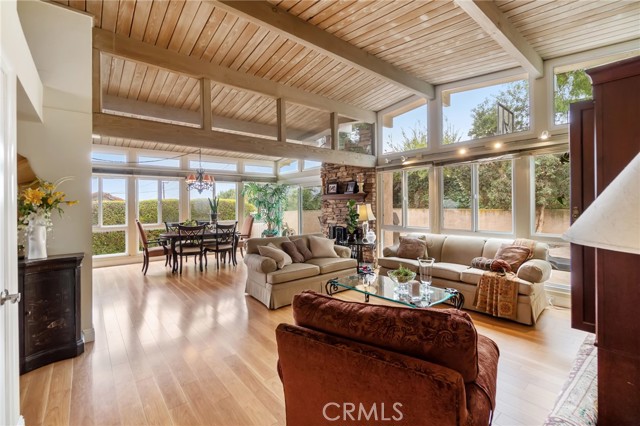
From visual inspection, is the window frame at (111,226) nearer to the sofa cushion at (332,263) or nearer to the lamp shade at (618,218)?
the sofa cushion at (332,263)

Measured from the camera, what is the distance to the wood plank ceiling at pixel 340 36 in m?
2.80

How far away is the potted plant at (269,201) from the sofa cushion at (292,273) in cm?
452

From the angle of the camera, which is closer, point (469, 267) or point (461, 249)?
point (469, 267)

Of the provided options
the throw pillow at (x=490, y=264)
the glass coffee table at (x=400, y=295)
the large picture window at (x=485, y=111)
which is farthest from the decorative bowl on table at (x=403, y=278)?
the large picture window at (x=485, y=111)

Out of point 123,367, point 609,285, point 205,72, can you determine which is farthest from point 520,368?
point 205,72

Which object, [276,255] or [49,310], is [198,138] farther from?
[49,310]

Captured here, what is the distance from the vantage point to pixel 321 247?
4.68m

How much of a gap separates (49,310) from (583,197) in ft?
13.4

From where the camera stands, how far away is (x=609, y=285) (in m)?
0.94

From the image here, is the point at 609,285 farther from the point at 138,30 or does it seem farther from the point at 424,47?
the point at 138,30

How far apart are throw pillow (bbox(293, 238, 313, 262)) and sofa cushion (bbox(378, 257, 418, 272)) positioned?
120 cm

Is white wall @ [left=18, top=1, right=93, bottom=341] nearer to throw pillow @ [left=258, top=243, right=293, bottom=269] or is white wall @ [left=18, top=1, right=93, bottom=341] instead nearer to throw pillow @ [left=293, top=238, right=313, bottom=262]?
throw pillow @ [left=258, top=243, right=293, bottom=269]

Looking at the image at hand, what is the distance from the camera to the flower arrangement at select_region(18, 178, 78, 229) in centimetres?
226

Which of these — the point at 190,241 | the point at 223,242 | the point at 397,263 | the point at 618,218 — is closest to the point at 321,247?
the point at 397,263
